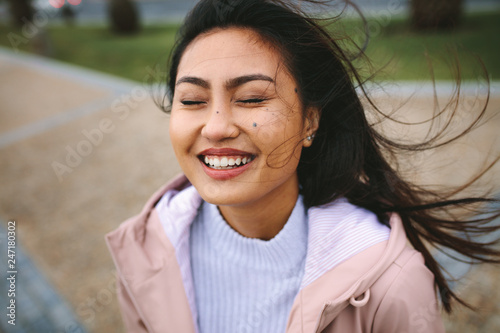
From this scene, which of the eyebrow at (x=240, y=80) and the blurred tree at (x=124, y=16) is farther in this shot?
the blurred tree at (x=124, y=16)

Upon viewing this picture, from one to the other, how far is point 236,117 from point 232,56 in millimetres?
245

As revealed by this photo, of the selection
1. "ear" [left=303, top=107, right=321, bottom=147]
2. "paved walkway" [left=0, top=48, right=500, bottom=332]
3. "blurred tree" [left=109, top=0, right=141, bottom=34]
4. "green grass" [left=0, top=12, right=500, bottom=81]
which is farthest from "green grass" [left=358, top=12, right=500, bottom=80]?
"blurred tree" [left=109, top=0, right=141, bottom=34]

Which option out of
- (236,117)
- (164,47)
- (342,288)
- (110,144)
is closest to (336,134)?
(236,117)

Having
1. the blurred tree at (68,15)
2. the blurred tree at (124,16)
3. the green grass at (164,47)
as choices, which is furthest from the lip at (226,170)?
the blurred tree at (68,15)

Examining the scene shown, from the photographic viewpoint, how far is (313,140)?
186cm

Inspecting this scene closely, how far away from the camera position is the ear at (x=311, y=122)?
5.37 ft

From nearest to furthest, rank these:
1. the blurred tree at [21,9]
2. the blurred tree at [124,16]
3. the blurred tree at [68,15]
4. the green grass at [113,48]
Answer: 1. the green grass at [113,48]
2. the blurred tree at [124,16]
3. the blurred tree at [21,9]
4. the blurred tree at [68,15]

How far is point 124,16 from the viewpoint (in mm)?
14180

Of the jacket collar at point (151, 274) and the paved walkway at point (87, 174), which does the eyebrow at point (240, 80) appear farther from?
the paved walkway at point (87, 174)

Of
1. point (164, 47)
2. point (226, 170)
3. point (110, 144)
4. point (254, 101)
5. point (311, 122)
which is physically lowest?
point (110, 144)

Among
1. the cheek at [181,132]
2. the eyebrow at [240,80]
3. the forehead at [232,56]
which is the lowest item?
the cheek at [181,132]

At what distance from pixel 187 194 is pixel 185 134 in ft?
1.71

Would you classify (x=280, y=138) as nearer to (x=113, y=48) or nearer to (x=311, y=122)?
(x=311, y=122)

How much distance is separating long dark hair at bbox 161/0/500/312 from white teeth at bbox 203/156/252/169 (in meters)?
0.37
